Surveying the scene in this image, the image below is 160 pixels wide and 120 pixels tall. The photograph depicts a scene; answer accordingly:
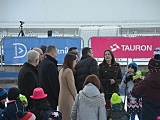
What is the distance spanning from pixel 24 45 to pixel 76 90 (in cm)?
495

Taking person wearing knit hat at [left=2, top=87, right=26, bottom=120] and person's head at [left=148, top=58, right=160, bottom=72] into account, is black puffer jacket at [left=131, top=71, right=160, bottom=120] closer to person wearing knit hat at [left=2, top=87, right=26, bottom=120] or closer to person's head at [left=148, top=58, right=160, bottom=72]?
person's head at [left=148, top=58, right=160, bottom=72]

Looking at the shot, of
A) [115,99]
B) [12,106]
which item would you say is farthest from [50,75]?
[12,106]

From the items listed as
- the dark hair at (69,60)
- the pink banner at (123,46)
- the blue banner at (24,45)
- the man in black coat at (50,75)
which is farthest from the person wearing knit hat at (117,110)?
the blue banner at (24,45)

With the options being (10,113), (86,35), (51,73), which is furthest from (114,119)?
(86,35)

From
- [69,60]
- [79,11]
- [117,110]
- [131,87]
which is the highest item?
[79,11]

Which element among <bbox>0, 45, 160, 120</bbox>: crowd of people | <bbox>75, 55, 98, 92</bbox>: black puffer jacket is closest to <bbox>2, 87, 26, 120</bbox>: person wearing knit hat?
<bbox>0, 45, 160, 120</bbox>: crowd of people

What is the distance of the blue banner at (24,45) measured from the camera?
10680 millimetres

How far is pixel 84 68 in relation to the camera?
5969mm

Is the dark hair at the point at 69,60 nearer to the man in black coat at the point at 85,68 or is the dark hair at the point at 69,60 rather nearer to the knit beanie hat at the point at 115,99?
the man in black coat at the point at 85,68

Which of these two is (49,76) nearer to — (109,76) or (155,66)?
(109,76)

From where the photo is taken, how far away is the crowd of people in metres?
4.47

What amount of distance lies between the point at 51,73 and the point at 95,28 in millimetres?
10108

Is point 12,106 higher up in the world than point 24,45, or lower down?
lower down

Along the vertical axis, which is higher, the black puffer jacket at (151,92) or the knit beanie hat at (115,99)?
the black puffer jacket at (151,92)
